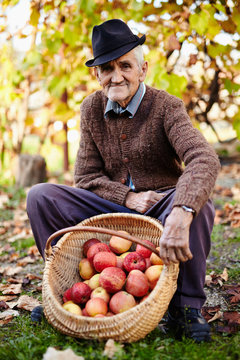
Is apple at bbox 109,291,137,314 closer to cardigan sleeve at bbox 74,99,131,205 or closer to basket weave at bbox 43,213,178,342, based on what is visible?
basket weave at bbox 43,213,178,342

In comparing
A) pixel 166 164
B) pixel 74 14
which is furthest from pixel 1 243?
pixel 74 14

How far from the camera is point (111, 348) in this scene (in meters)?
1.59

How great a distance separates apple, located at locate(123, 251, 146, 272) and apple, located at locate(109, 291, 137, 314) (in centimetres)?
18

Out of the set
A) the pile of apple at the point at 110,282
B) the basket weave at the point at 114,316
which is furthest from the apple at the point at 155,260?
the basket weave at the point at 114,316

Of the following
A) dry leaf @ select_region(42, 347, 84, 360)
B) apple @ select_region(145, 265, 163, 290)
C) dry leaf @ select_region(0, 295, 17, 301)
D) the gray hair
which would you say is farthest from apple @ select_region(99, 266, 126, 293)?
the gray hair

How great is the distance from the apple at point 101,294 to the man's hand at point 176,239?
39cm

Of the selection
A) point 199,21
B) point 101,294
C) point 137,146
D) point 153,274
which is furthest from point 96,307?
point 199,21

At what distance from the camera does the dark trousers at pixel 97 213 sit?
1.85 meters

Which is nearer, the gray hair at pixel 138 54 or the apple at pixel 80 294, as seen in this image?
the apple at pixel 80 294

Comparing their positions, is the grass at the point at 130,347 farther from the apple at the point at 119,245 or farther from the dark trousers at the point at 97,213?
the apple at the point at 119,245

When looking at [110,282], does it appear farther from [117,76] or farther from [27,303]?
[117,76]

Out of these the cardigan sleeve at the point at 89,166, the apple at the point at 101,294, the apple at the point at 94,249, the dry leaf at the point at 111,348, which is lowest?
the dry leaf at the point at 111,348

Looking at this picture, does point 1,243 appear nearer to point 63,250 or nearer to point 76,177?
point 76,177

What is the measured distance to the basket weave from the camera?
1.58m
